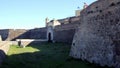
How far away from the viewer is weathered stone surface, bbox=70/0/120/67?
38.9ft

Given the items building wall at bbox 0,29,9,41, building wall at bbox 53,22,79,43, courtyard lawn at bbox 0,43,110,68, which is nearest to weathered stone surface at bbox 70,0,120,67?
courtyard lawn at bbox 0,43,110,68

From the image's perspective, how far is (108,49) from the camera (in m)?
12.2

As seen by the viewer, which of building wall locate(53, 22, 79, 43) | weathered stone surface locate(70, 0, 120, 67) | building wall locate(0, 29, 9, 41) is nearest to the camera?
weathered stone surface locate(70, 0, 120, 67)

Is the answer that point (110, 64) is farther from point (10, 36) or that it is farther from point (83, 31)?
point (10, 36)

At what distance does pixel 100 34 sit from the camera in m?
13.7

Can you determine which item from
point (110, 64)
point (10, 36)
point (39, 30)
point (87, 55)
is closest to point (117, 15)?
point (110, 64)

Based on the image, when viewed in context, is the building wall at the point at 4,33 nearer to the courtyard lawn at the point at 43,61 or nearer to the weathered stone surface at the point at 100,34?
the courtyard lawn at the point at 43,61

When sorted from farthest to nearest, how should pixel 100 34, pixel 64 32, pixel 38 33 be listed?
pixel 38 33 < pixel 64 32 < pixel 100 34

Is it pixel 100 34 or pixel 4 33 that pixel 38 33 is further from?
pixel 100 34

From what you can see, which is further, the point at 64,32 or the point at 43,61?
the point at 64,32

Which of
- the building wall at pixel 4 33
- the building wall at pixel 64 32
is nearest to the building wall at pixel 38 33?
the building wall at pixel 4 33

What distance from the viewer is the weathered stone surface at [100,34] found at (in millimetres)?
11859

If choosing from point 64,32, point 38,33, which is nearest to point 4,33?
point 38,33

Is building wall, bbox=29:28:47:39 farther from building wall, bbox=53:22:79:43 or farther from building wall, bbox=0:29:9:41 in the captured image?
building wall, bbox=53:22:79:43
